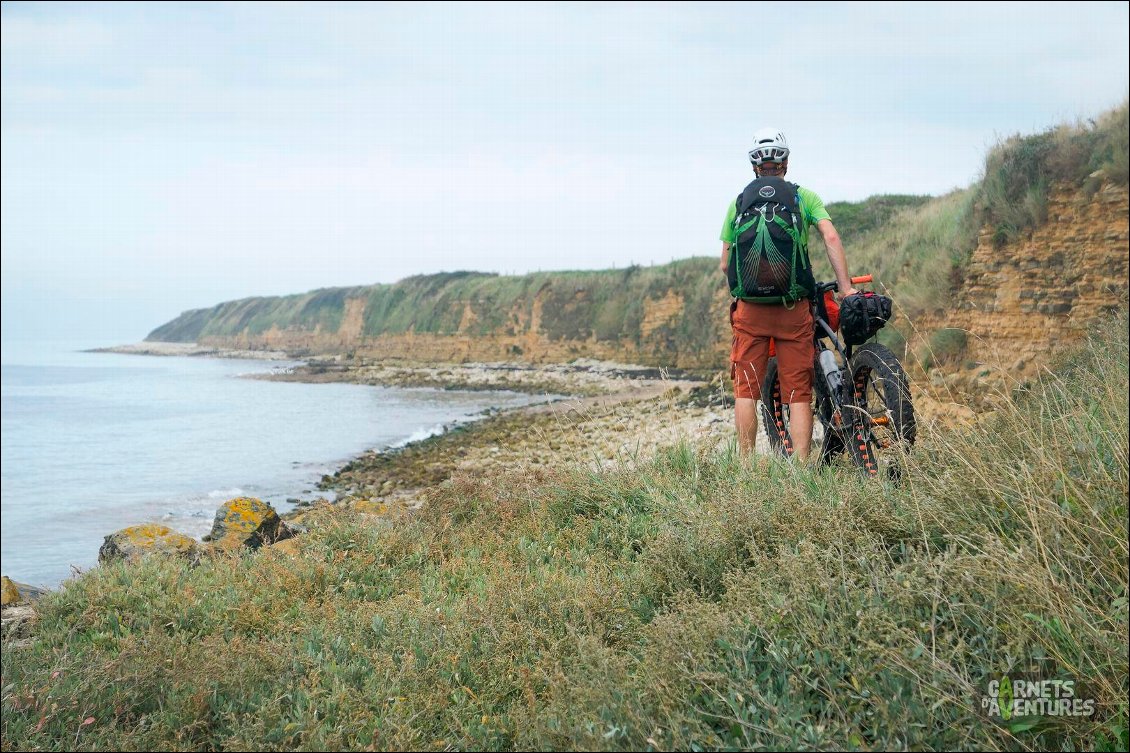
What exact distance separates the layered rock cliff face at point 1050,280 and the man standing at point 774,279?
4747mm

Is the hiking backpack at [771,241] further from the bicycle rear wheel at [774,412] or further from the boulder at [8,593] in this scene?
the boulder at [8,593]

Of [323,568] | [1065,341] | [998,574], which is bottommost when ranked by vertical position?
[323,568]

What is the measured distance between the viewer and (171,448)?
68.9ft

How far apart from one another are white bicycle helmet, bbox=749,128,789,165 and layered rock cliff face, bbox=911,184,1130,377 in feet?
16.2

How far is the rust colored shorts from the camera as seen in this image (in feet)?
16.7

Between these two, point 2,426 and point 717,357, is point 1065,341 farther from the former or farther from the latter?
point 2,426

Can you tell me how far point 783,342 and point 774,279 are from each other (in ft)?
1.65

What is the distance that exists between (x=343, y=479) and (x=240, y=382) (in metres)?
32.9

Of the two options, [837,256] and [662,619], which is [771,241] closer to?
[837,256]

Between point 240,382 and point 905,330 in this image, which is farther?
point 240,382

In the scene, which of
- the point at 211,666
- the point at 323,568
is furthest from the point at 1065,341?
the point at 211,666

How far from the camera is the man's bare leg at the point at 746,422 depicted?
17.2ft

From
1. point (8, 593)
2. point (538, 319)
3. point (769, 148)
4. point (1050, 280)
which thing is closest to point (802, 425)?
point (769, 148)

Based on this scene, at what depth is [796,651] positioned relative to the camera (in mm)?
2594
